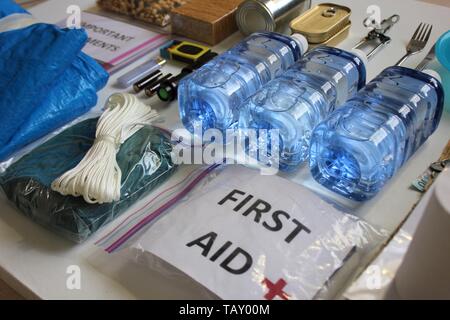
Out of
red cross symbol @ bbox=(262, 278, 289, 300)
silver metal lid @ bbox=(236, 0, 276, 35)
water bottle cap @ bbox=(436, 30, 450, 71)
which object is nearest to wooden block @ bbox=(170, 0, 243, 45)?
silver metal lid @ bbox=(236, 0, 276, 35)

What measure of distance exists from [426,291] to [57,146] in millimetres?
468

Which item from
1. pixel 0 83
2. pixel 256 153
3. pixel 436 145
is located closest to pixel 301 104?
pixel 256 153

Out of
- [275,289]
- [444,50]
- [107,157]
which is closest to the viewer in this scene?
[275,289]

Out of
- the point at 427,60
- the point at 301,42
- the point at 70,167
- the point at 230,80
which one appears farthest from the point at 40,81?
the point at 427,60

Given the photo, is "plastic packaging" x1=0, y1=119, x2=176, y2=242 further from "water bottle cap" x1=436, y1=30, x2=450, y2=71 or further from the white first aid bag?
"water bottle cap" x1=436, y1=30, x2=450, y2=71

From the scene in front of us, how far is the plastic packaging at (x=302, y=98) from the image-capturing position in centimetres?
60

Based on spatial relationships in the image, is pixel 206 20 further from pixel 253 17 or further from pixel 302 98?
pixel 302 98

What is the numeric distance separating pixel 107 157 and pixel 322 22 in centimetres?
49

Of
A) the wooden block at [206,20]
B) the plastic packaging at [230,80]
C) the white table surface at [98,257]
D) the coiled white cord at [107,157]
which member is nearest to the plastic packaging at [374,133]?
the white table surface at [98,257]

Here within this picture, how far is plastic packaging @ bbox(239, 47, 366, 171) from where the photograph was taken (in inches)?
23.7

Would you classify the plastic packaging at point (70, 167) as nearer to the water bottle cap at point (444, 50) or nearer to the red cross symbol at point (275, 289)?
the red cross symbol at point (275, 289)

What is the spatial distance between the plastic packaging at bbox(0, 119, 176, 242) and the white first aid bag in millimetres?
63

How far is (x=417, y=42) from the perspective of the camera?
84 cm
